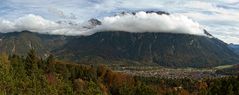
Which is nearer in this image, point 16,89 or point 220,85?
point 16,89

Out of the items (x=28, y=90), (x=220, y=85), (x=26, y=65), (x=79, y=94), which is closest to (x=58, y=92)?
(x=79, y=94)

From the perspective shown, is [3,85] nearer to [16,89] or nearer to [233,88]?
[16,89]

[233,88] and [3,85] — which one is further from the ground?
[3,85]

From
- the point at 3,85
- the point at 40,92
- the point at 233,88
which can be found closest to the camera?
the point at 3,85

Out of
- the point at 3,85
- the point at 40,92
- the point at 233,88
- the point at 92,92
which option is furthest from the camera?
the point at 233,88

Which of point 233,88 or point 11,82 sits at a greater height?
point 11,82

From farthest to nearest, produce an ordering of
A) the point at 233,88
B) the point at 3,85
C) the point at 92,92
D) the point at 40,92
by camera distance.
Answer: the point at 233,88, the point at 92,92, the point at 40,92, the point at 3,85

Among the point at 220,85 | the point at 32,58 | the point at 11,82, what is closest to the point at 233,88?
the point at 220,85

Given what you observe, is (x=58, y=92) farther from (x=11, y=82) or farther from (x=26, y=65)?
(x=26, y=65)

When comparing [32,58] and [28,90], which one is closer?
[28,90]
